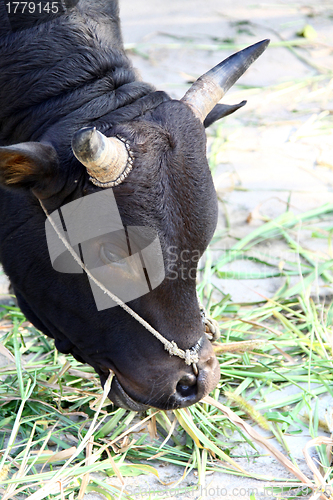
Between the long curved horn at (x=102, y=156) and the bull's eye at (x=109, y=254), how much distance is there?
12.3 inches

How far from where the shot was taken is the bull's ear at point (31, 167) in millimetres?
2604

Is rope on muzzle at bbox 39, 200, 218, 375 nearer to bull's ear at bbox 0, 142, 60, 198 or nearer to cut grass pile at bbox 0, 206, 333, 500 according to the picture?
bull's ear at bbox 0, 142, 60, 198

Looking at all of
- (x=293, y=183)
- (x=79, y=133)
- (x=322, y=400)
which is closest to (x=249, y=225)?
(x=293, y=183)

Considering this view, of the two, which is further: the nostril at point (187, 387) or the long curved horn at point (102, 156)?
the nostril at point (187, 387)

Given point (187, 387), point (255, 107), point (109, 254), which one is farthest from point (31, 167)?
point (255, 107)

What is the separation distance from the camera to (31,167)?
2.71m

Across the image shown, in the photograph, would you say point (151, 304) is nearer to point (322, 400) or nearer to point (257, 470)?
point (257, 470)

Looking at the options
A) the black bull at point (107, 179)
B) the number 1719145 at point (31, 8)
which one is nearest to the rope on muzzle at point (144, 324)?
the black bull at point (107, 179)

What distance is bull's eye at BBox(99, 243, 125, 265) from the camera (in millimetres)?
2828

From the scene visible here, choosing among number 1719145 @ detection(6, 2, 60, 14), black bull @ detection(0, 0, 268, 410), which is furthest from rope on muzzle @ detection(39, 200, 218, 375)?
number 1719145 @ detection(6, 2, 60, 14)

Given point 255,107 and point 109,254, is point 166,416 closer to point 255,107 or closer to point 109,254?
point 109,254

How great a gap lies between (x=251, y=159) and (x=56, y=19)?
3.67m

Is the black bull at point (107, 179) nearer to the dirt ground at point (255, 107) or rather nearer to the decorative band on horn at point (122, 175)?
the decorative band on horn at point (122, 175)

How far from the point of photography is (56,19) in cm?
328
